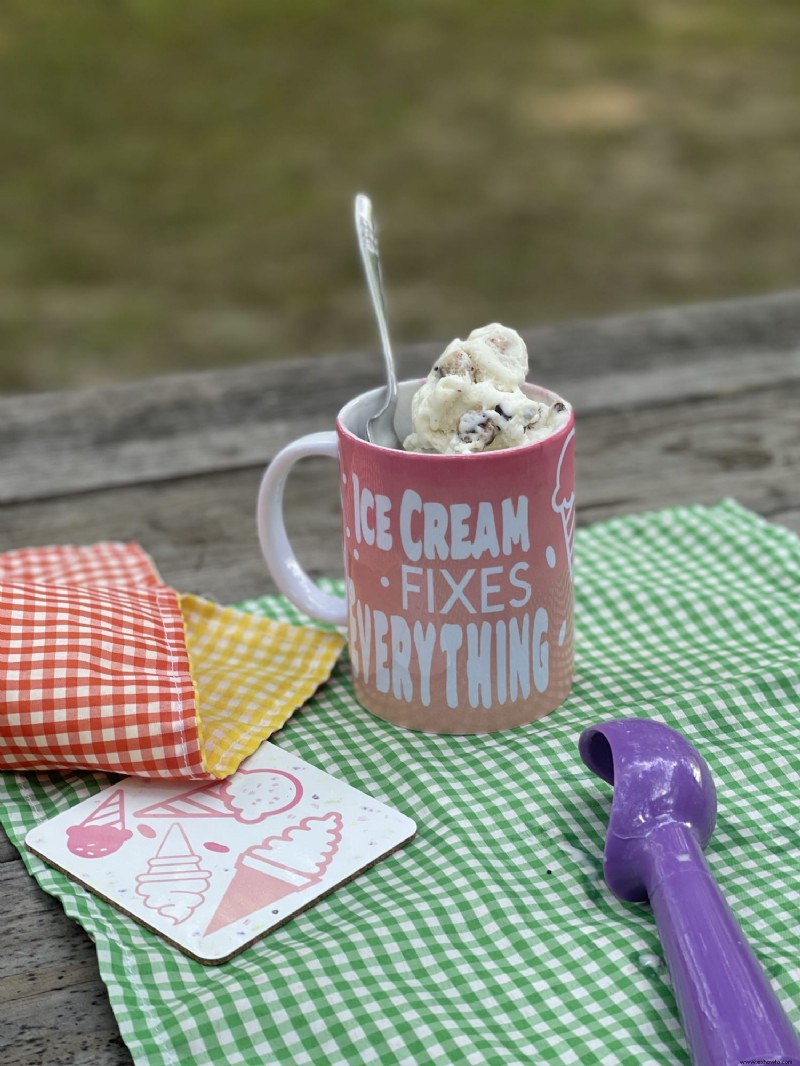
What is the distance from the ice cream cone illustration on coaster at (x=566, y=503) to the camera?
0.73m

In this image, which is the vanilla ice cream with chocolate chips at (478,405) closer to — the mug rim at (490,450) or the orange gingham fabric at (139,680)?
the mug rim at (490,450)

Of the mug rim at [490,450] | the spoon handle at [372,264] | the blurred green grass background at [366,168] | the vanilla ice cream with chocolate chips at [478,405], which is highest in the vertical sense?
the spoon handle at [372,264]

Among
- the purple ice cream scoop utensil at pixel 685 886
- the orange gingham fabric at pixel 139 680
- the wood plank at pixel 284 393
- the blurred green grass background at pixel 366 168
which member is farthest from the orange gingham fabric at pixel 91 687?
the blurred green grass background at pixel 366 168

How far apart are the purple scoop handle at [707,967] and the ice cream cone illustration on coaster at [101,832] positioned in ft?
0.92

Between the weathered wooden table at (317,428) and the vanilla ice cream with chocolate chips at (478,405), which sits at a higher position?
the vanilla ice cream with chocolate chips at (478,405)

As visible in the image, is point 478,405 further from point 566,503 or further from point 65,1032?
point 65,1032

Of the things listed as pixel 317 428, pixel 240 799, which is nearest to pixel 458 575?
pixel 240 799

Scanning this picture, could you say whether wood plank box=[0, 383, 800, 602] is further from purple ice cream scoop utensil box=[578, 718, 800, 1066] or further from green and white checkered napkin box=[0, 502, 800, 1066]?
purple ice cream scoop utensil box=[578, 718, 800, 1066]

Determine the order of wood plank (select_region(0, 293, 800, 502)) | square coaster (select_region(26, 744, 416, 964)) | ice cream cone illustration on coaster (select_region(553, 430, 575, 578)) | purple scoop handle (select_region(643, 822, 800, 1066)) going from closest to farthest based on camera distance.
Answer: purple scoop handle (select_region(643, 822, 800, 1066)) → square coaster (select_region(26, 744, 416, 964)) → ice cream cone illustration on coaster (select_region(553, 430, 575, 578)) → wood plank (select_region(0, 293, 800, 502))

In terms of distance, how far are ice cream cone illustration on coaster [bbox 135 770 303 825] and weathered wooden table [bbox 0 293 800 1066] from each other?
0.27 meters

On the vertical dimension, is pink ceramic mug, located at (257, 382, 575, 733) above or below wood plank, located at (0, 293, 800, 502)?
above

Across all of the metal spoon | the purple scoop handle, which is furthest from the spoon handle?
the purple scoop handle

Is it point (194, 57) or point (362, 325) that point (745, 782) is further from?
point (194, 57)

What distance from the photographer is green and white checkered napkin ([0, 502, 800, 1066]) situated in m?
0.55
